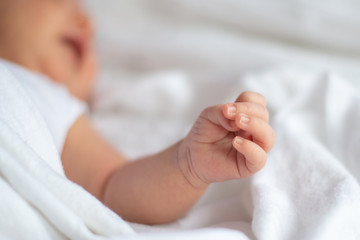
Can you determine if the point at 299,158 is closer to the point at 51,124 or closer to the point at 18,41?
the point at 51,124

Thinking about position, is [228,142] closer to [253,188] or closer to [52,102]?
[253,188]

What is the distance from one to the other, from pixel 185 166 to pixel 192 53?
0.48 metres

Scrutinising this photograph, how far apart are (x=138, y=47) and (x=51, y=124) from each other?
1.42 feet

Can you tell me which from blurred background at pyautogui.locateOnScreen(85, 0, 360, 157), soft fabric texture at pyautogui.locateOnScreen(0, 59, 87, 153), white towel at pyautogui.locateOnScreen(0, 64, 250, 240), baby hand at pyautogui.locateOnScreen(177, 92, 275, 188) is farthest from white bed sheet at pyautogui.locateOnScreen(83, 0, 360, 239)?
white towel at pyautogui.locateOnScreen(0, 64, 250, 240)

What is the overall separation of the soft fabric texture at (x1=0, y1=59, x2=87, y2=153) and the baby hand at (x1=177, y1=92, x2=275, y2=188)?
0.19 metres

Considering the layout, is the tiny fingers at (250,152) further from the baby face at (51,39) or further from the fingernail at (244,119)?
the baby face at (51,39)

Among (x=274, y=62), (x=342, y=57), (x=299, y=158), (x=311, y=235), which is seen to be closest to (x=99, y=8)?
(x=274, y=62)

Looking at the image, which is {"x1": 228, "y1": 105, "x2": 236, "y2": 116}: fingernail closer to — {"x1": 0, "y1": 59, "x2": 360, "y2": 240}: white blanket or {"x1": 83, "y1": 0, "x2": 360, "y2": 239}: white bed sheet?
{"x1": 0, "y1": 59, "x2": 360, "y2": 240}: white blanket

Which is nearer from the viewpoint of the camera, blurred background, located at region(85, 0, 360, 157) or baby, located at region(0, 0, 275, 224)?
baby, located at region(0, 0, 275, 224)

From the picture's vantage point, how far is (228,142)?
0.44 m

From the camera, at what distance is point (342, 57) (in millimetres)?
852

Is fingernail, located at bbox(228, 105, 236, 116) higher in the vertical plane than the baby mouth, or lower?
higher

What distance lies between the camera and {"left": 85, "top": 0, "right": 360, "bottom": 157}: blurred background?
0.77 metres

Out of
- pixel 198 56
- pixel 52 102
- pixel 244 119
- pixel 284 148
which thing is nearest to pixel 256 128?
pixel 244 119
